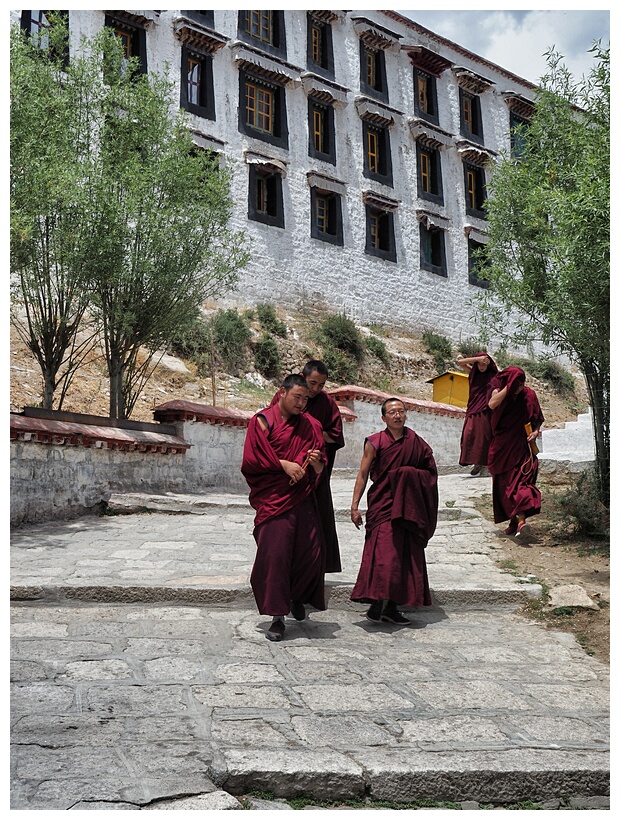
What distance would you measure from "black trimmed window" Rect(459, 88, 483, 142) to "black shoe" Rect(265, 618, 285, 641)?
86.8ft

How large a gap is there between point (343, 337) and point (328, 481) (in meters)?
17.3

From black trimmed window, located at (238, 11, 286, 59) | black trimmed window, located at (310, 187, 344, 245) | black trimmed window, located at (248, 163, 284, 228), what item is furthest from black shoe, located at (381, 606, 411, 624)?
black trimmed window, located at (238, 11, 286, 59)

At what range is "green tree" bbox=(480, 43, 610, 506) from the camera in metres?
7.06

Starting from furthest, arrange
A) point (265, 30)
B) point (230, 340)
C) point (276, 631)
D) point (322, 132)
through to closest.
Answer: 1. point (322, 132)
2. point (265, 30)
3. point (230, 340)
4. point (276, 631)

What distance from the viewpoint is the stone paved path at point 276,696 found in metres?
3.12

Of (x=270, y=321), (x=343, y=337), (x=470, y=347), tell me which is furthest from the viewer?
(x=470, y=347)

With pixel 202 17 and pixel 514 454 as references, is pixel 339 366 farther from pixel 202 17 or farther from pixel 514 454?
pixel 514 454

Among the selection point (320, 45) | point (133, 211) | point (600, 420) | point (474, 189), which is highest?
point (320, 45)

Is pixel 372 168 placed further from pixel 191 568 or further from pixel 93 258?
pixel 191 568

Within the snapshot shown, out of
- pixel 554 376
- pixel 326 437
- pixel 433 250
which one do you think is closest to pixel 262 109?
pixel 433 250

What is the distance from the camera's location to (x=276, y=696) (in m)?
3.98

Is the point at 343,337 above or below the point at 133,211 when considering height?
below

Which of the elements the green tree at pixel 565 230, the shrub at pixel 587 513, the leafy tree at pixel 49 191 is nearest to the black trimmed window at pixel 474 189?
the green tree at pixel 565 230

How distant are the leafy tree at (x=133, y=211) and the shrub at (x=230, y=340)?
22.7ft
